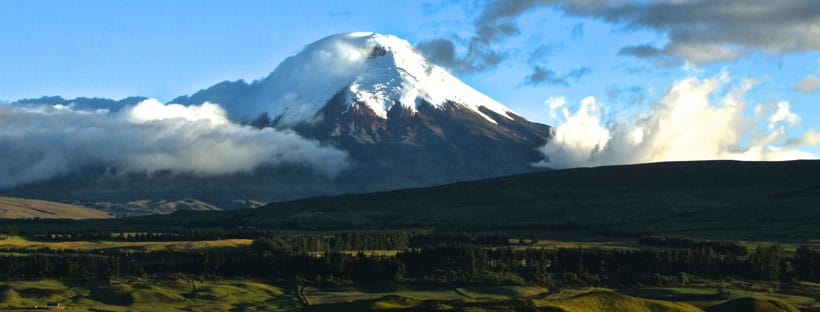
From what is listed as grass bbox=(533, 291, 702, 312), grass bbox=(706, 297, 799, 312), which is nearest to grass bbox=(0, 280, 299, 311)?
grass bbox=(533, 291, 702, 312)

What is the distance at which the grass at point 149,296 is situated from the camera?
535ft

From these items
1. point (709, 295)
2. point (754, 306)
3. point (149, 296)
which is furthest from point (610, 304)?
point (149, 296)

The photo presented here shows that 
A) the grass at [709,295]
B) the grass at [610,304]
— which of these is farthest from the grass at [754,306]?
the grass at [709,295]

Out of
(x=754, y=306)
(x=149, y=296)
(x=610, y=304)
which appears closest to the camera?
(x=610, y=304)

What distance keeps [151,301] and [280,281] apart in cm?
3226

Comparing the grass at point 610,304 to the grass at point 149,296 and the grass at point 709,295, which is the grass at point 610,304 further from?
the grass at point 149,296

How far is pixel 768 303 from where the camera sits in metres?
115

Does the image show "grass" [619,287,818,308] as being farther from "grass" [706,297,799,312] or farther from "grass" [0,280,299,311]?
"grass" [0,280,299,311]

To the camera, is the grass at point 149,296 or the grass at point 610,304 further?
the grass at point 149,296

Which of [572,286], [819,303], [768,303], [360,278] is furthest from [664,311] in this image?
[360,278]

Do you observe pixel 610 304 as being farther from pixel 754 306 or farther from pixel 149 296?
pixel 149 296

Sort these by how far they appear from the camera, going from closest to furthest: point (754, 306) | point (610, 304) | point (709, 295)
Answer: point (610, 304)
point (754, 306)
point (709, 295)

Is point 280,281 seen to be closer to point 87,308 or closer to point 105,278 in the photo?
point 105,278

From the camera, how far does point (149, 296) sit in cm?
17088
